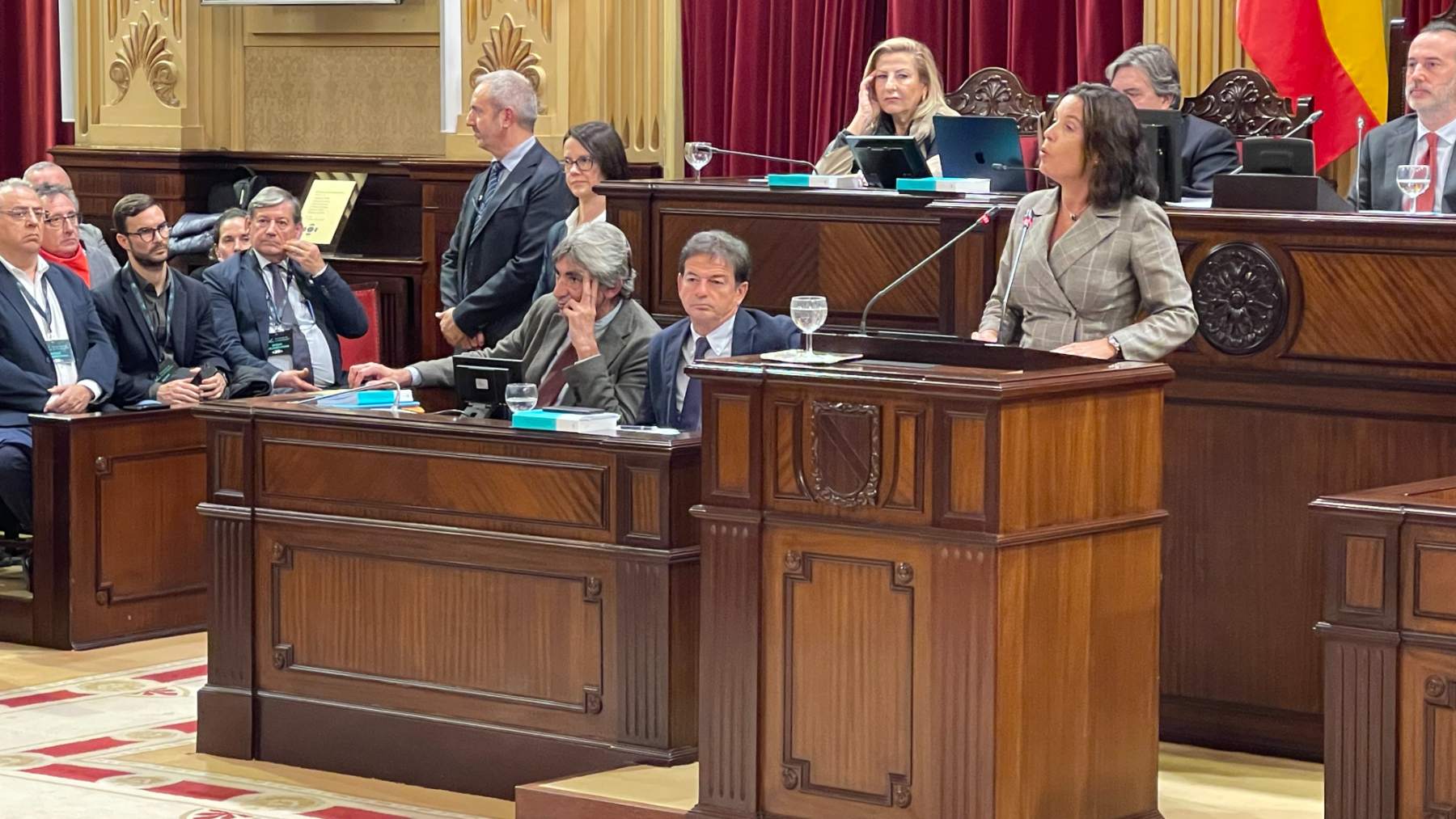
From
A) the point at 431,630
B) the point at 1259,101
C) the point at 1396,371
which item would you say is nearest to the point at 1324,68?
the point at 1259,101

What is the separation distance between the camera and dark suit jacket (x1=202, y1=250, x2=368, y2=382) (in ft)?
23.6

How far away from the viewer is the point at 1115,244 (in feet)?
15.5

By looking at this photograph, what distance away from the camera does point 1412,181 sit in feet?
16.9

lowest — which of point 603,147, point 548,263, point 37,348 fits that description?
point 37,348

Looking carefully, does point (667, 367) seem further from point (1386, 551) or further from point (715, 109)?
point (715, 109)

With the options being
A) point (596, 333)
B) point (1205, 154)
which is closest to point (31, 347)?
point (596, 333)

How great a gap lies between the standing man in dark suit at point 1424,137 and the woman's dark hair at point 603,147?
2.14m

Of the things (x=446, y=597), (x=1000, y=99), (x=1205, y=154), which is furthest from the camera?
(x=1000, y=99)

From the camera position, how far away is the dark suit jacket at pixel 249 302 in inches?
283

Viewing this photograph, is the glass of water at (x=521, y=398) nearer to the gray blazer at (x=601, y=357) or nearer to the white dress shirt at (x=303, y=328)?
the gray blazer at (x=601, y=357)

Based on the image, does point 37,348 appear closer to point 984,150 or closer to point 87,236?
point 87,236

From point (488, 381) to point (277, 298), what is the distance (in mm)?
2445

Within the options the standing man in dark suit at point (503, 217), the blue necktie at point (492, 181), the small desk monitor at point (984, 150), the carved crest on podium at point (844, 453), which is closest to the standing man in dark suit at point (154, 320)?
the standing man in dark suit at point (503, 217)

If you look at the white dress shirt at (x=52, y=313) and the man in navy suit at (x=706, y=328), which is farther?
the white dress shirt at (x=52, y=313)
